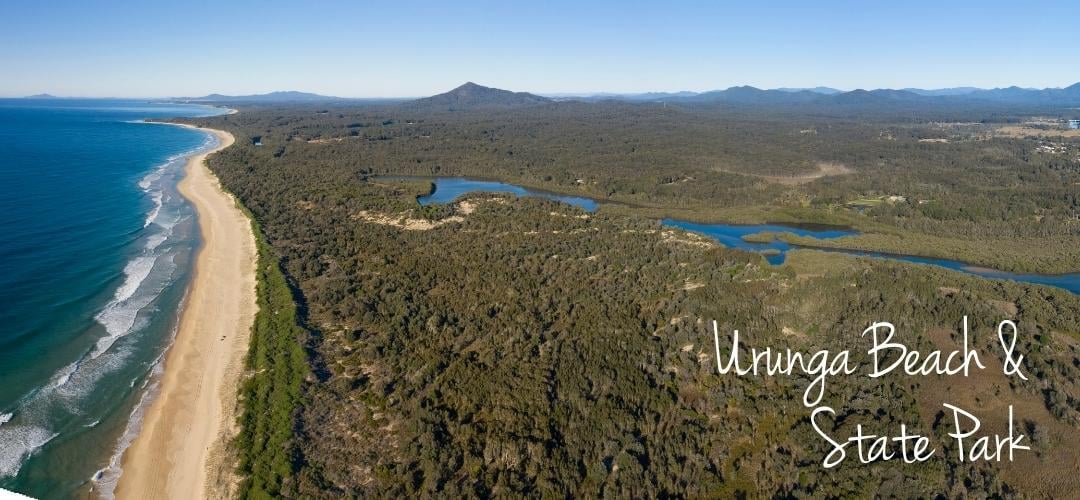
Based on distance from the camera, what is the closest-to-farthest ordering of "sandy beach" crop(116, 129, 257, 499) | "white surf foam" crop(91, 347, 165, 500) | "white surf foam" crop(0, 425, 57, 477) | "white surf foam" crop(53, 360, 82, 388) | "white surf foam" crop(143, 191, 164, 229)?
"white surf foam" crop(91, 347, 165, 500) → "sandy beach" crop(116, 129, 257, 499) → "white surf foam" crop(0, 425, 57, 477) → "white surf foam" crop(53, 360, 82, 388) → "white surf foam" crop(143, 191, 164, 229)

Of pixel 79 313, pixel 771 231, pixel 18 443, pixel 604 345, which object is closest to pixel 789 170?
pixel 771 231

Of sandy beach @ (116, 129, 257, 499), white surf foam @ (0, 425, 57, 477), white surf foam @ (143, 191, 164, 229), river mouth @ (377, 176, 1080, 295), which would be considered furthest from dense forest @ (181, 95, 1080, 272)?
white surf foam @ (0, 425, 57, 477)

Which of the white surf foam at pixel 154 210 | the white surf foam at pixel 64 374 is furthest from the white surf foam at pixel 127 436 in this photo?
the white surf foam at pixel 154 210

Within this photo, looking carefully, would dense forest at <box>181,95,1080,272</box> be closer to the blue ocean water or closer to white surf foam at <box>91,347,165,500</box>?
the blue ocean water

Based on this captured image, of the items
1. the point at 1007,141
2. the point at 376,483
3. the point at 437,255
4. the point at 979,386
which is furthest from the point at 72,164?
the point at 1007,141

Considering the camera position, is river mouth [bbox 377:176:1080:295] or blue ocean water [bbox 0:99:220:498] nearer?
blue ocean water [bbox 0:99:220:498]

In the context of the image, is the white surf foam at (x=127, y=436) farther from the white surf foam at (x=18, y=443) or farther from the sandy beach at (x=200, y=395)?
the white surf foam at (x=18, y=443)

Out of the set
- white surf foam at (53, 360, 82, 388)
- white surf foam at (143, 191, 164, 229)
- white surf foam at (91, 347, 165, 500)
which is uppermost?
white surf foam at (143, 191, 164, 229)
